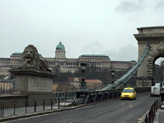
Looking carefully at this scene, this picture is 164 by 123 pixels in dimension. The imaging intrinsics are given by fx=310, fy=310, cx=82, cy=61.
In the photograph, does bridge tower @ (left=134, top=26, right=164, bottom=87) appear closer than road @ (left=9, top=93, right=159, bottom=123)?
No

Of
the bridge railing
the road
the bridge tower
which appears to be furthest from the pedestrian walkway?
the bridge tower

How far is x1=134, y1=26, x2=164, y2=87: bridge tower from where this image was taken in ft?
200

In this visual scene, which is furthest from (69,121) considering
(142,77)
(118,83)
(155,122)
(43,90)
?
(142,77)

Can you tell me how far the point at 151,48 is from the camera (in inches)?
2434

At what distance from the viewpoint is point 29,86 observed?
2439 centimetres

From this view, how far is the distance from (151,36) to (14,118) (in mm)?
47591

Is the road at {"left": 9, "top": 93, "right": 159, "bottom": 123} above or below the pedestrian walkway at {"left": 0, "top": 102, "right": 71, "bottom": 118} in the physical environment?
below

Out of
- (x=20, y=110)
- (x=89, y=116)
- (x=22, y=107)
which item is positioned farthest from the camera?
(x=22, y=107)

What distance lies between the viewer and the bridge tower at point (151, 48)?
60906 millimetres

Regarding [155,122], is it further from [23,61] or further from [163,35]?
[163,35]

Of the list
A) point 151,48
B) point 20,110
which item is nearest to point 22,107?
point 20,110

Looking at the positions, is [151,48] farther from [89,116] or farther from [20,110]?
[20,110]

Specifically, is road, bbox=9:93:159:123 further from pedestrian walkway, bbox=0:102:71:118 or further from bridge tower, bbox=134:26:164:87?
bridge tower, bbox=134:26:164:87

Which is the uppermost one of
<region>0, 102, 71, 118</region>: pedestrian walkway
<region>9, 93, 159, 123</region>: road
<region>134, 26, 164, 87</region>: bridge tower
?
<region>134, 26, 164, 87</region>: bridge tower
